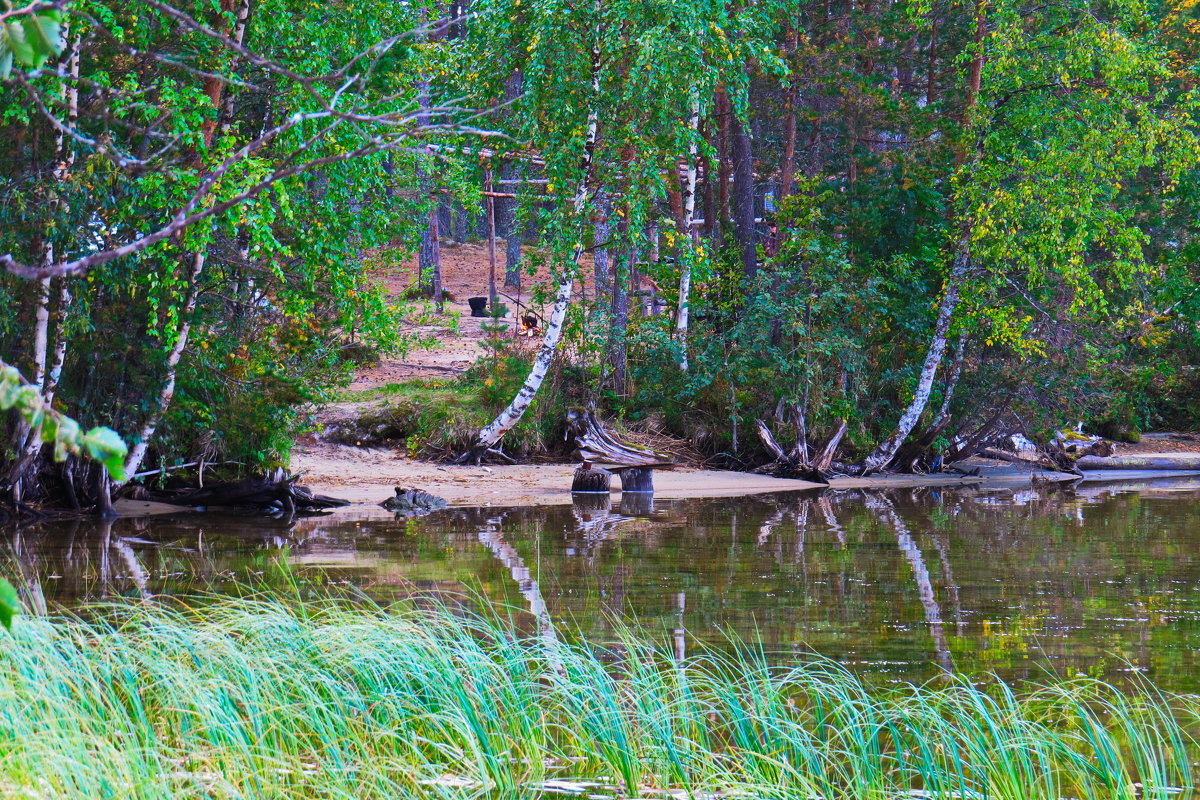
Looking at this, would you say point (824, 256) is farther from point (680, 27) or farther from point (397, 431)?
point (397, 431)

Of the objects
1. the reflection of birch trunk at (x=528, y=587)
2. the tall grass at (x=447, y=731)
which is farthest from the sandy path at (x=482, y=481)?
the tall grass at (x=447, y=731)

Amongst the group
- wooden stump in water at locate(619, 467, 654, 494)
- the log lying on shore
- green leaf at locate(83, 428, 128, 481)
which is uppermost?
green leaf at locate(83, 428, 128, 481)

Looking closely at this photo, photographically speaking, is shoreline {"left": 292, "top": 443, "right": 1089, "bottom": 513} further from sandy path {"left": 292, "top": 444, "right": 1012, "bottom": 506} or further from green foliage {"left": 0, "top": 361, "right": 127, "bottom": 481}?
green foliage {"left": 0, "top": 361, "right": 127, "bottom": 481}

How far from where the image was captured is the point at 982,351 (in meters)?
20.5

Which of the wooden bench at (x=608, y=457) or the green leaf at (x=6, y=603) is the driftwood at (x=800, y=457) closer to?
the wooden bench at (x=608, y=457)

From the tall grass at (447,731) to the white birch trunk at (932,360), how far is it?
45.6 ft

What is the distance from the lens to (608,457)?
1786cm

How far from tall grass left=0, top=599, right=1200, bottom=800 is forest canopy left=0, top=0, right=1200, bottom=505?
4.69 m

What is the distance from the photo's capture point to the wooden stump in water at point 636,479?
1719cm

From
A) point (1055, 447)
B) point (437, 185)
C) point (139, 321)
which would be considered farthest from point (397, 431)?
point (1055, 447)

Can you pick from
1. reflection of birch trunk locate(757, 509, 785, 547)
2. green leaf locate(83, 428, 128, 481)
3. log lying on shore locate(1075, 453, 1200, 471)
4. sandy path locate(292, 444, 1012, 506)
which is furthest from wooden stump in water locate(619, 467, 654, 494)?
green leaf locate(83, 428, 128, 481)

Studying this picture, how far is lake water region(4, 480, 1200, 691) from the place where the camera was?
7.34 metres

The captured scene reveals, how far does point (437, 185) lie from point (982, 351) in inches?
391

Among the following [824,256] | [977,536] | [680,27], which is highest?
[680,27]
